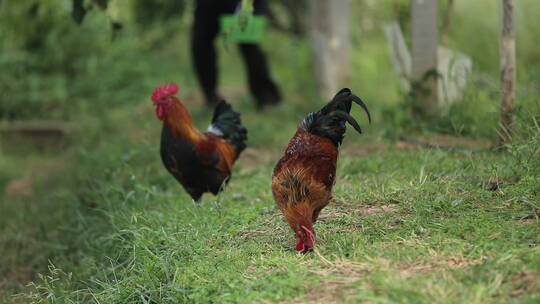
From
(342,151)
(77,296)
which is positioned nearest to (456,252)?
(77,296)

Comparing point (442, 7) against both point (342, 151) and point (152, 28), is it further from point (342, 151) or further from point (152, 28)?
point (152, 28)

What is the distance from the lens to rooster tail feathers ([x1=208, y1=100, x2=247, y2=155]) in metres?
4.84

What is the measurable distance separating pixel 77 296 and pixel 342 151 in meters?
2.72

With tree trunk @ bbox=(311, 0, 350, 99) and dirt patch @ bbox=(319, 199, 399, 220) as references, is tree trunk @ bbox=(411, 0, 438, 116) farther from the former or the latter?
dirt patch @ bbox=(319, 199, 399, 220)

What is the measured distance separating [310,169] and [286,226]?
49 centimetres

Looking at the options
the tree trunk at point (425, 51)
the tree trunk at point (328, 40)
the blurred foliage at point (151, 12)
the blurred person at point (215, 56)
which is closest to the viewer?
the tree trunk at point (425, 51)

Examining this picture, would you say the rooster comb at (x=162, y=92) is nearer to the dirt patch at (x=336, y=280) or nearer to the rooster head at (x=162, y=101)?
the rooster head at (x=162, y=101)

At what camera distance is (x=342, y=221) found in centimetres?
350

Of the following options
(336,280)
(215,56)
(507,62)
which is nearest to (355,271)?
(336,280)

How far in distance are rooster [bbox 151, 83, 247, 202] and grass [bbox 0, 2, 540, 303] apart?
137 millimetres

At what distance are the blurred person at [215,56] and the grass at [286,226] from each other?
44cm

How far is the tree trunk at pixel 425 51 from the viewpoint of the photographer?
5371 mm

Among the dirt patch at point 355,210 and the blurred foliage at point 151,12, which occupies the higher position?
the blurred foliage at point 151,12

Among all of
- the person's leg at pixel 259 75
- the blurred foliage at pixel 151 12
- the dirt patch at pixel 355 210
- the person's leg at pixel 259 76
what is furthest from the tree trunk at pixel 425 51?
the blurred foliage at pixel 151 12
